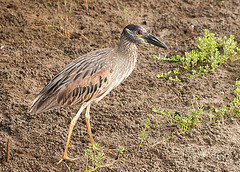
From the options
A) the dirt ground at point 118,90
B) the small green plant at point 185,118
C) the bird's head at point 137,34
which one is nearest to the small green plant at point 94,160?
the dirt ground at point 118,90

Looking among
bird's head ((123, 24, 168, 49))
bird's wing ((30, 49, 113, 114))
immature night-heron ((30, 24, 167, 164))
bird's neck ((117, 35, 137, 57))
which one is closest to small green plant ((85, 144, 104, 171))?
immature night-heron ((30, 24, 167, 164))

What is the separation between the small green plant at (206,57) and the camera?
5.62 m

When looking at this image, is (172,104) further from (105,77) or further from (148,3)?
(148,3)

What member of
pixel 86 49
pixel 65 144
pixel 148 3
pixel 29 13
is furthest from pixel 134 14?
pixel 65 144

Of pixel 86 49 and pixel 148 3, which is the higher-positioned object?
pixel 148 3

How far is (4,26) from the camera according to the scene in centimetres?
639

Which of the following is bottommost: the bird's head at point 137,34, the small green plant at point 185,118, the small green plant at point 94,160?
the small green plant at point 94,160

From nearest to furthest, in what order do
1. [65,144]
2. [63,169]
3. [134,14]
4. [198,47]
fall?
1. [63,169]
2. [65,144]
3. [198,47]
4. [134,14]

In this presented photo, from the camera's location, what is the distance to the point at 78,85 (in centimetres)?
436

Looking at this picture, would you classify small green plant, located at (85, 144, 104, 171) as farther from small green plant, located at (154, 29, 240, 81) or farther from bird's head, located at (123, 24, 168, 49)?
small green plant, located at (154, 29, 240, 81)

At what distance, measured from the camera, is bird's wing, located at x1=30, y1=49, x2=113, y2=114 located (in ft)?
14.2

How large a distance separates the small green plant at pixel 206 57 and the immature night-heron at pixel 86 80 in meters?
1.21

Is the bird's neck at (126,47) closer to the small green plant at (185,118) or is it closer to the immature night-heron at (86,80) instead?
the immature night-heron at (86,80)

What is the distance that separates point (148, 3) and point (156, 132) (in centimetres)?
336
